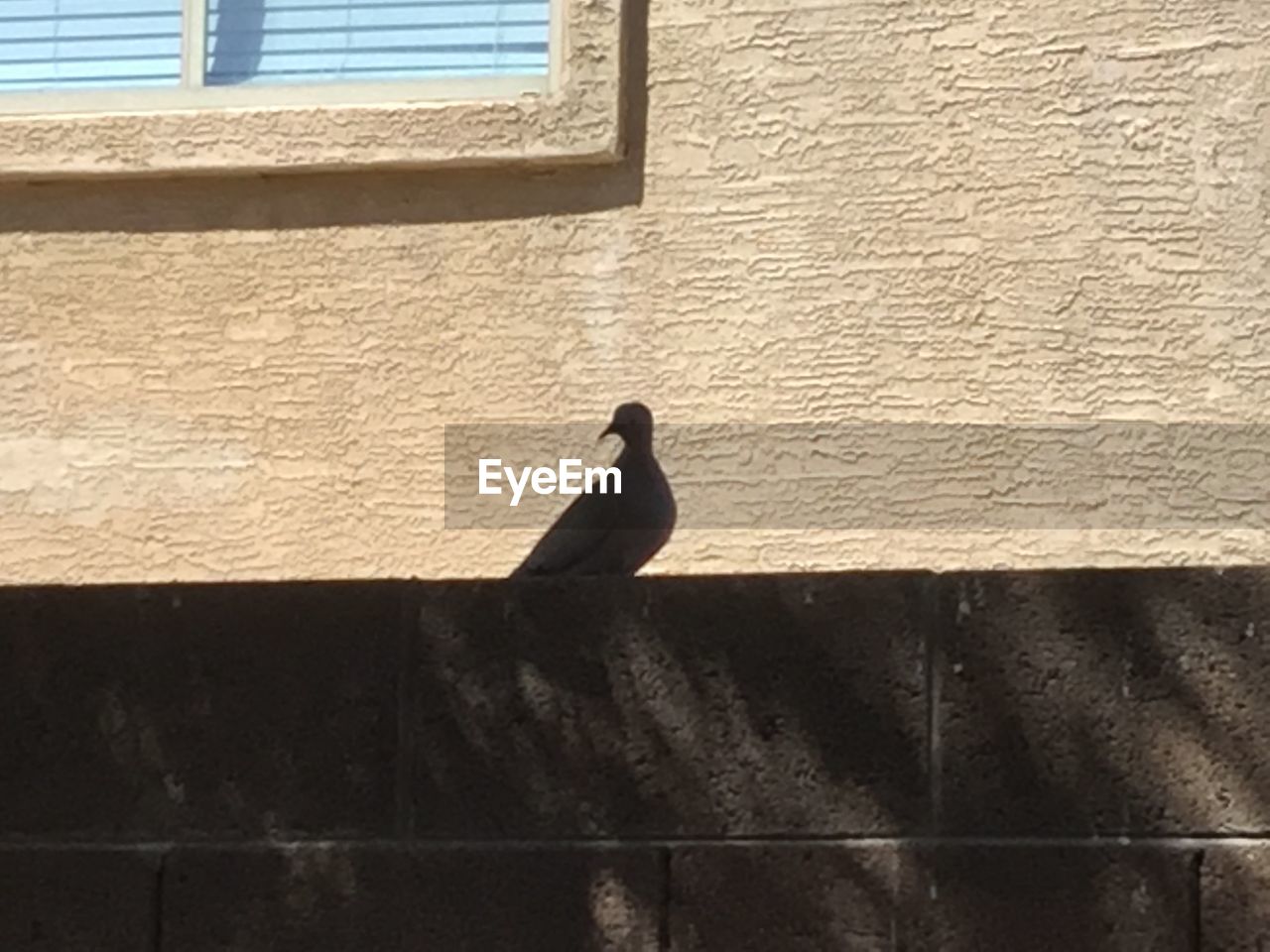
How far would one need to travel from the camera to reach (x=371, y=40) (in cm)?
603

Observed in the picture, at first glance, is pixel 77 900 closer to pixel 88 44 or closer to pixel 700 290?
pixel 700 290

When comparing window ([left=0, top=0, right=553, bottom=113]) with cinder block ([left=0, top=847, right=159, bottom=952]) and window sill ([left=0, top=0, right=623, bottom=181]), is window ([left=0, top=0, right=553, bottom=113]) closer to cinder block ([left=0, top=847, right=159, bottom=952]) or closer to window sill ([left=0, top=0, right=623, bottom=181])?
window sill ([left=0, top=0, right=623, bottom=181])

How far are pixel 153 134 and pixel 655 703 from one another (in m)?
2.52

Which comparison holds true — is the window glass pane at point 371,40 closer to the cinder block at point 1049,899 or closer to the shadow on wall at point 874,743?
the shadow on wall at point 874,743

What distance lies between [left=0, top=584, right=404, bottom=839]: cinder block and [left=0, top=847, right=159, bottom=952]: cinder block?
4 cm

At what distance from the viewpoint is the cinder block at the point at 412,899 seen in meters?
3.89

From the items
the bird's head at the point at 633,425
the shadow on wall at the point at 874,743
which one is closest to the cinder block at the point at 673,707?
the shadow on wall at the point at 874,743

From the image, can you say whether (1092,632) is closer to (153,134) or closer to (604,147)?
(604,147)

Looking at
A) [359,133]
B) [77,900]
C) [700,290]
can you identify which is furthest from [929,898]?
[359,133]

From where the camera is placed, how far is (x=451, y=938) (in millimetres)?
3943

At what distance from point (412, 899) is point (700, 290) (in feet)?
6.96

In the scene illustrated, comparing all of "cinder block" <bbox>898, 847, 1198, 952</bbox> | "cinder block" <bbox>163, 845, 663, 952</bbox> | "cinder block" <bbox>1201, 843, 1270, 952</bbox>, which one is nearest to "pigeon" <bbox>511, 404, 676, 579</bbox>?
"cinder block" <bbox>163, 845, 663, 952</bbox>

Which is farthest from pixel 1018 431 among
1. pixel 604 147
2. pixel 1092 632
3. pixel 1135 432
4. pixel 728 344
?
pixel 1092 632

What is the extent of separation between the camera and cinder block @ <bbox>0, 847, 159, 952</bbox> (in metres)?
4.05
